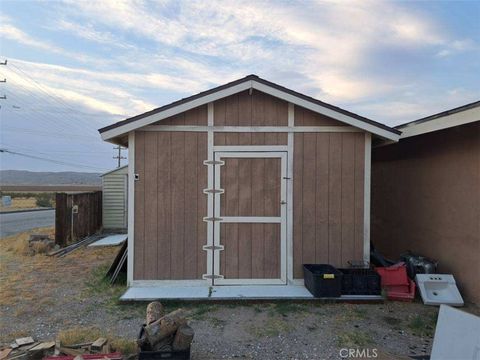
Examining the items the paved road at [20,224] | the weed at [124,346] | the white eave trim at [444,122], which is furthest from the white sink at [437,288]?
the paved road at [20,224]

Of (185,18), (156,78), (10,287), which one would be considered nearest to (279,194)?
(10,287)

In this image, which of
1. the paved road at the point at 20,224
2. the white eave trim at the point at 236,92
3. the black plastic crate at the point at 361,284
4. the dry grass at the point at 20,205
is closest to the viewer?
the black plastic crate at the point at 361,284

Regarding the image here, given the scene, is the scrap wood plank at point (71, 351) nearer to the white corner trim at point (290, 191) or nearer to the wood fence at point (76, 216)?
the white corner trim at point (290, 191)

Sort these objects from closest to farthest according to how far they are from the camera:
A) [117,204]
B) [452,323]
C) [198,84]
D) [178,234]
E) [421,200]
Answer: [452,323] < [178,234] < [421,200] < [198,84] < [117,204]

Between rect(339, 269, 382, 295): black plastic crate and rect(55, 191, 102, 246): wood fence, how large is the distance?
6839 millimetres

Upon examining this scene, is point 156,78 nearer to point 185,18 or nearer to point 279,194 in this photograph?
point 185,18

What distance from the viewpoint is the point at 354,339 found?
11.0 ft

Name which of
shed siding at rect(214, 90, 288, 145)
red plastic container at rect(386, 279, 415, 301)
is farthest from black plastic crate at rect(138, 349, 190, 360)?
red plastic container at rect(386, 279, 415, 301)

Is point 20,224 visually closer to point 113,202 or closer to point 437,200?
point 113,202

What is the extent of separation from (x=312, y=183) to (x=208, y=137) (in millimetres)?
1644

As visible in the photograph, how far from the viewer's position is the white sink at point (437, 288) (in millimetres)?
4319

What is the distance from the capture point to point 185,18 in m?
7.21

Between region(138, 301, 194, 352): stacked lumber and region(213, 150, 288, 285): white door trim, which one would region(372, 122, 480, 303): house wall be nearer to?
region(213, 150, 288, 285): white door trim

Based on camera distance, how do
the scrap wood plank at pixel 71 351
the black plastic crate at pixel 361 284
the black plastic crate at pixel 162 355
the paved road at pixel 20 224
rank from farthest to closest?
1. the paved road at pixel 20 224
2. the black plastic crate at pixel 361 284
3. the scrap wood plank at pixel 71 351
4. the black plastic crate at pixel 162 355
